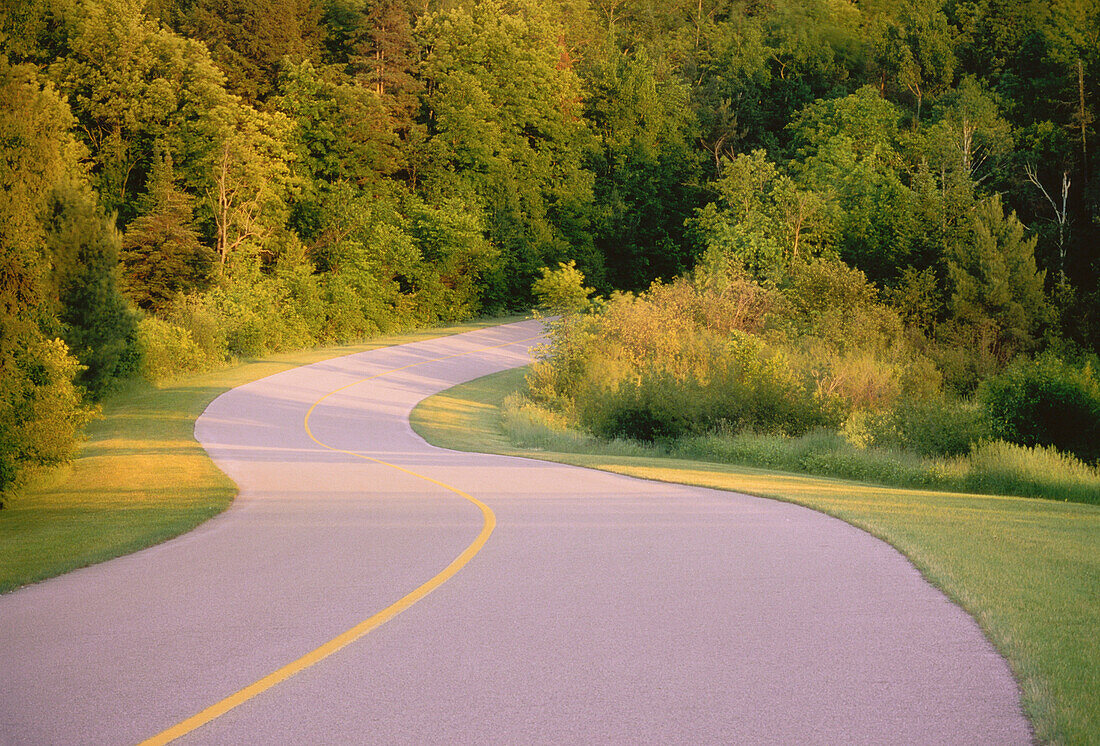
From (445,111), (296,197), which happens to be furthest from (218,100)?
(445,111)

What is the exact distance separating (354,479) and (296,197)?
4878 cm

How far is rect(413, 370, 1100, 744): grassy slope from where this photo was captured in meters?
5.21

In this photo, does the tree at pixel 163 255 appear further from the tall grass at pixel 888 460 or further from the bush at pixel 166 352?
the tall grass at pixel 888 460

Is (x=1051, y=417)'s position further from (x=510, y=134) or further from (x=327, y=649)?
(x=510, y=134)

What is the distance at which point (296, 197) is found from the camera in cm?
6203

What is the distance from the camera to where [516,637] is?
638cm

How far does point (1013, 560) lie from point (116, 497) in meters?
13.4

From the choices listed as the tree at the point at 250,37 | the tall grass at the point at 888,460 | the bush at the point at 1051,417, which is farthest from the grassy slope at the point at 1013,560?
the tree at the point at 250,37

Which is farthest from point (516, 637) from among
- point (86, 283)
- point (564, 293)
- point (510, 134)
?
point (510, 134)

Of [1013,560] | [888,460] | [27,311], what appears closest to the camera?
[1013,560]

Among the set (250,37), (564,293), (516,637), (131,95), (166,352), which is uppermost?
(250,37)

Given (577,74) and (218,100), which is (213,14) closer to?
(218,100)

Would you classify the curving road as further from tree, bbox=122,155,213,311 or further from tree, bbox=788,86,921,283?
tree, bbox=122,155,213,311

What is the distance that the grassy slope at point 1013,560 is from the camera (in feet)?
17.1
